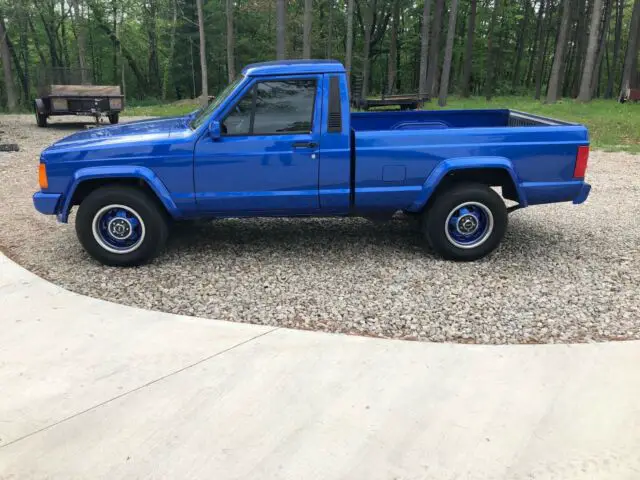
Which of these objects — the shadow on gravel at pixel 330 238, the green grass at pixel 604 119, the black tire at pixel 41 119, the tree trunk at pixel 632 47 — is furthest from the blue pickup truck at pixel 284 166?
the tree trunk at pixel 632 47

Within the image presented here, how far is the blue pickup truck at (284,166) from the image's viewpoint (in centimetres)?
484

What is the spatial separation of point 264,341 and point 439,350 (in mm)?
1165

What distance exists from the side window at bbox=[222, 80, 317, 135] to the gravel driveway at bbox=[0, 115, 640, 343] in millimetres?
1283

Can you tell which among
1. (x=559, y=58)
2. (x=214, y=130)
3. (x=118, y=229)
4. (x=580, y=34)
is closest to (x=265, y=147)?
(x=214, y=130)

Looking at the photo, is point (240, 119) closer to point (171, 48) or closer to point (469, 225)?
point (469, 225)

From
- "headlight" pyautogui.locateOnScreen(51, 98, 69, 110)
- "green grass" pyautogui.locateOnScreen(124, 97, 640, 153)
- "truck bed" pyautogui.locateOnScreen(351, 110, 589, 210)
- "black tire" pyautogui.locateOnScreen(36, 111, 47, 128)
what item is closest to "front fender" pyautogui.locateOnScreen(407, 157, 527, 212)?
"truck bed" pyautogui.locateOnScreen(351, 110, 589, 210)

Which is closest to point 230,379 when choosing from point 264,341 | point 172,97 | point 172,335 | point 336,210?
point 264,341

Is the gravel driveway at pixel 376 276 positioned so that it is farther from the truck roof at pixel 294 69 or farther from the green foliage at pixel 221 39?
the green foliage at pixel 221 39

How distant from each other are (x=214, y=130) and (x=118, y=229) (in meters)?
1.30

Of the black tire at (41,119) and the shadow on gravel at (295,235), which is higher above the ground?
the black tire at (41,119)

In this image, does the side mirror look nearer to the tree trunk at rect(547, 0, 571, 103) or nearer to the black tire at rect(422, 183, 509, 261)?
the black tire at rect(422, 183, 509, 261)

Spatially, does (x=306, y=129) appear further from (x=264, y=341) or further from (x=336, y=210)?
(x=264, y=341)

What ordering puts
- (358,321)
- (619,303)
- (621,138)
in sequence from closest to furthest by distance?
(358,321) → (619,303) → (621,138)

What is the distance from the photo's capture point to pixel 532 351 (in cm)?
349
